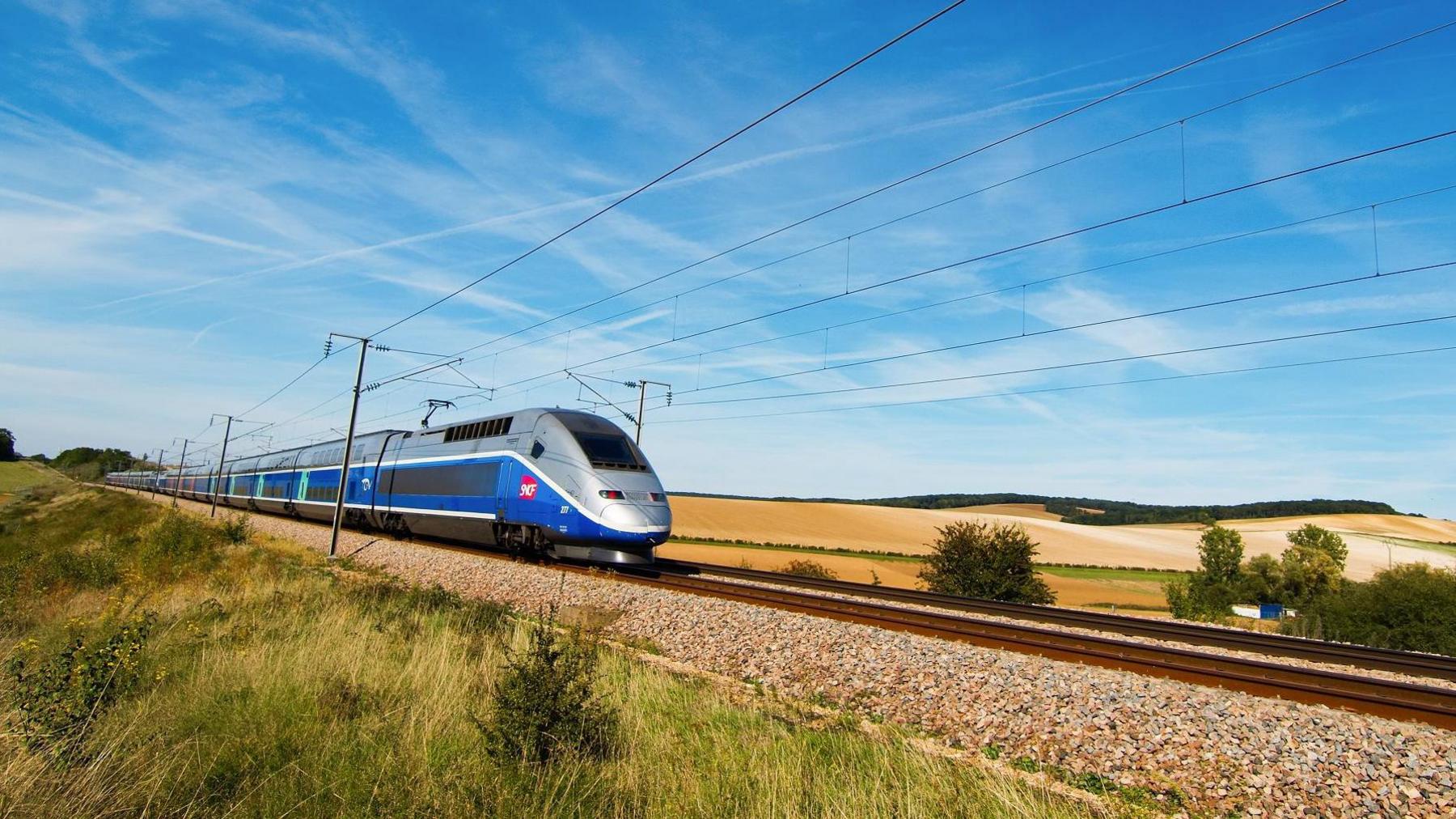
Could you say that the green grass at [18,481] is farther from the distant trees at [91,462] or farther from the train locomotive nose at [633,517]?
the train locomotive nose at [633,517]

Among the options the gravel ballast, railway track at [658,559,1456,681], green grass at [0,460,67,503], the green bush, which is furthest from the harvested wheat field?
green grass at [0,460,67,503]

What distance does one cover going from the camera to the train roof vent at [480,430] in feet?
72.3

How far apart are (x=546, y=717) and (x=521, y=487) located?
14.4m

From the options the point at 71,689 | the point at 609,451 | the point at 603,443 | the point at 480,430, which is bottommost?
the point at 71,689

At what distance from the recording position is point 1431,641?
17.9 meters

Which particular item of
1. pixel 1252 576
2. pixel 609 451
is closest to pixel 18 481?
pixel 609 451

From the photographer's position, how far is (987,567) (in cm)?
2445

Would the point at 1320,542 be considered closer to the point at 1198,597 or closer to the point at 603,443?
the point at 1198,597

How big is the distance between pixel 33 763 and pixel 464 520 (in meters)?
18.3

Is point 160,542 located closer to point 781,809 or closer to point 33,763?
point 33,763

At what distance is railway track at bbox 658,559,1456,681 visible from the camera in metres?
12.0

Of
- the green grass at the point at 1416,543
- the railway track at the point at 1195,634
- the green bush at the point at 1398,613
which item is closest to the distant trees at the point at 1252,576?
the green bush at the point at 1398,613

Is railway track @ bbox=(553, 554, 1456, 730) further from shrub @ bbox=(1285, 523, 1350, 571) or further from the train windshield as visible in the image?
shrub @ bbox=(1285, 523, 1350, 571)

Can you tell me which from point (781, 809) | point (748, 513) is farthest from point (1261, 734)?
point (748, 513)
